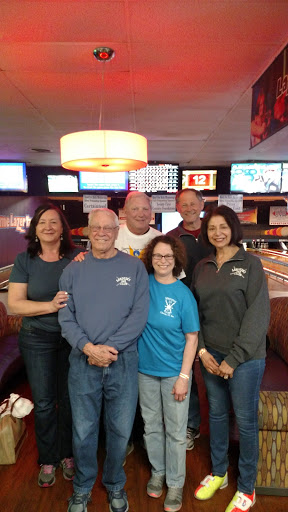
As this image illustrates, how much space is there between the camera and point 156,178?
23.9ft

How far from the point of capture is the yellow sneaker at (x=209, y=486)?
7.73 ft

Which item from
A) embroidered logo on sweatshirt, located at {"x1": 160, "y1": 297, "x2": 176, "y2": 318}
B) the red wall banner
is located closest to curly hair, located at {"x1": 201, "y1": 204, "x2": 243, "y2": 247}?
embroidered logo on sweatshirt, located at {"x1": 160, "y1": 297, "x2": 176, "y2": 318}

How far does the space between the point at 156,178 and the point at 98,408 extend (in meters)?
5.60

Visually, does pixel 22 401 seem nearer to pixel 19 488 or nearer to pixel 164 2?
pixel 19 488

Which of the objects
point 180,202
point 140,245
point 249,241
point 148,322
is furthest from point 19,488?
point 249,241

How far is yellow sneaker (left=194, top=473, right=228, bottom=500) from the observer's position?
2.36m

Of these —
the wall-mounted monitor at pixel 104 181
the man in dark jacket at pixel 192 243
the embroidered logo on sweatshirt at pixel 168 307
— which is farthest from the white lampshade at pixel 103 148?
the wall-mounted monitor at pixel 104 181

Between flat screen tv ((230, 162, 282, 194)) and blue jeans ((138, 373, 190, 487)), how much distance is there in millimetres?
5750

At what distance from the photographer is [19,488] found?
8.09 ft

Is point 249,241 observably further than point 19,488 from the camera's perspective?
Yes

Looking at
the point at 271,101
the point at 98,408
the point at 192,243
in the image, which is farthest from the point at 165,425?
the point at 271,101

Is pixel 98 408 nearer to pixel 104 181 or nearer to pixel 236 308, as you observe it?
pixel 236 308

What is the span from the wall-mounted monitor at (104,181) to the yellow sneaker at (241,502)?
5.48m

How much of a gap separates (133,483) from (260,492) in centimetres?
79
